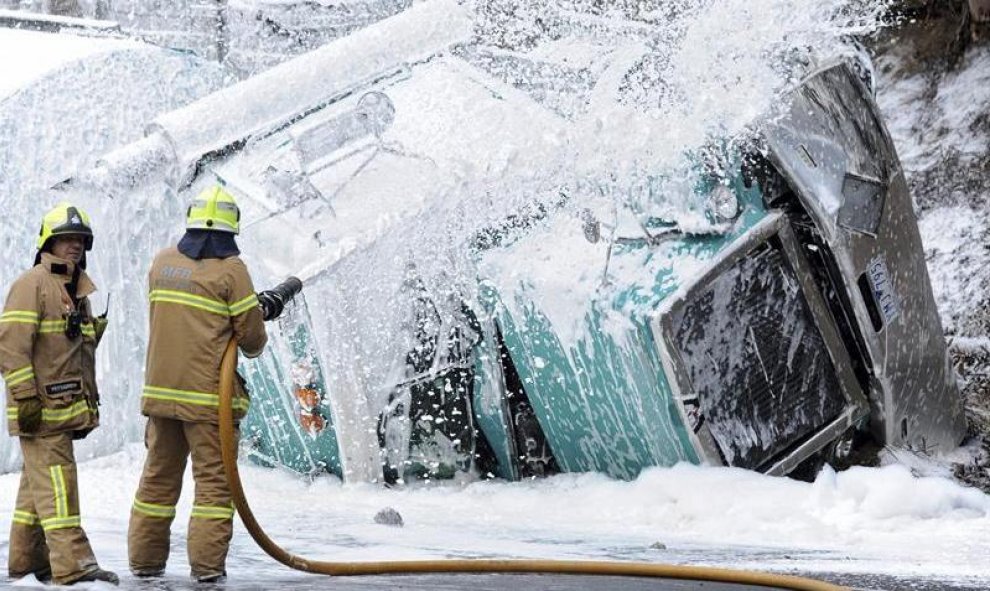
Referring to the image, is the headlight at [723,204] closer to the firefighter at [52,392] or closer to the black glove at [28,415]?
the firefighter at [52,392]

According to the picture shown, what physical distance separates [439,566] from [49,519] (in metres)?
1.36

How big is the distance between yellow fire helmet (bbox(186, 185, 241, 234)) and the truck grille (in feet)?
6.92

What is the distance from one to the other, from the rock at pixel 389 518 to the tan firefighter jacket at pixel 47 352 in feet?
5.46

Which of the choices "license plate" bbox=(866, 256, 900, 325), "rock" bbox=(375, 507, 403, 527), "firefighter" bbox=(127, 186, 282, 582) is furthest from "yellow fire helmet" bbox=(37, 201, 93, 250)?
"license plate" bbox=(866, 256, 900, 325)

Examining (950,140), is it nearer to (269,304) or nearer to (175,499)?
(269,304)

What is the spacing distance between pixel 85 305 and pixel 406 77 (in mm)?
2727

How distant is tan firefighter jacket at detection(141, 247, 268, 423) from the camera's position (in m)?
5.12

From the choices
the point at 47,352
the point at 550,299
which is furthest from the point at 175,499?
the point at 550,299

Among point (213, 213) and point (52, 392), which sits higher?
point (213, 213)

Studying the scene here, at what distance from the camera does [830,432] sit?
275 inches

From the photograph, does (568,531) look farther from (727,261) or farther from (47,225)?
(47,225)

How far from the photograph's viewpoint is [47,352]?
5.16 meters

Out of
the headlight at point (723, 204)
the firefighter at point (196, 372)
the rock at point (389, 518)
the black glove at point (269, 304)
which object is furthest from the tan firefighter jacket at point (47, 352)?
the headlight at point (723, 204)

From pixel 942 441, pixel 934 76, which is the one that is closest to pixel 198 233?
pixel 942 441
